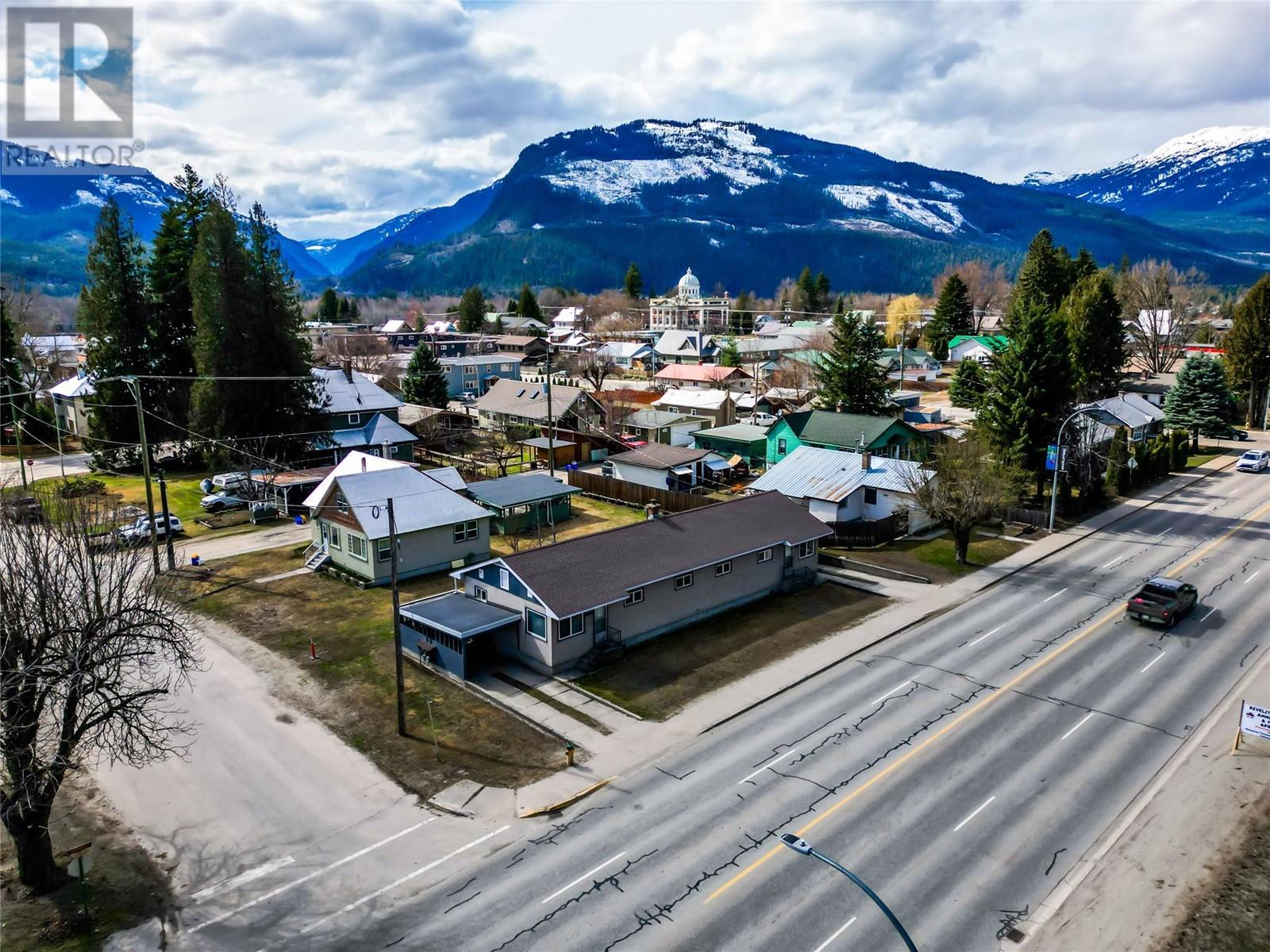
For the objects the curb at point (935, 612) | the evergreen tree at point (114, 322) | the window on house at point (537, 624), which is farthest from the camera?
the evergreen tree at point (114, 322)

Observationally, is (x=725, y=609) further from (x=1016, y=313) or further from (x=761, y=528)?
(x=1016, y=313)

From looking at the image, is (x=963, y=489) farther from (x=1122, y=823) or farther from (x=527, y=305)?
(x=527, y=305)

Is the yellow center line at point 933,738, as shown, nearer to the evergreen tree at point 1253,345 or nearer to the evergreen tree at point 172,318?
the evergreen tree at point 1253,345

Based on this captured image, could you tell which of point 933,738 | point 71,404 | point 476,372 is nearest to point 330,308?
point 476,372

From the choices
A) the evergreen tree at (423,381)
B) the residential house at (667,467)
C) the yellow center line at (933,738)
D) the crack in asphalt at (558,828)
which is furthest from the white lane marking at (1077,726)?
the evergreen tree at (423,381)

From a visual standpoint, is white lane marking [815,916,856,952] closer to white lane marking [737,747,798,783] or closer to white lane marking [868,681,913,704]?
white lane marking [737,747,798,783]

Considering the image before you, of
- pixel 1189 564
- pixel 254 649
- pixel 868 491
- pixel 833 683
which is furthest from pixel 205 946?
pixel 1189 564

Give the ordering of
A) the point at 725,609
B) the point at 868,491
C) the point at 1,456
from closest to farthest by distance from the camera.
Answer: the point at 725,609
the point at 868,491
the point at 1,456
